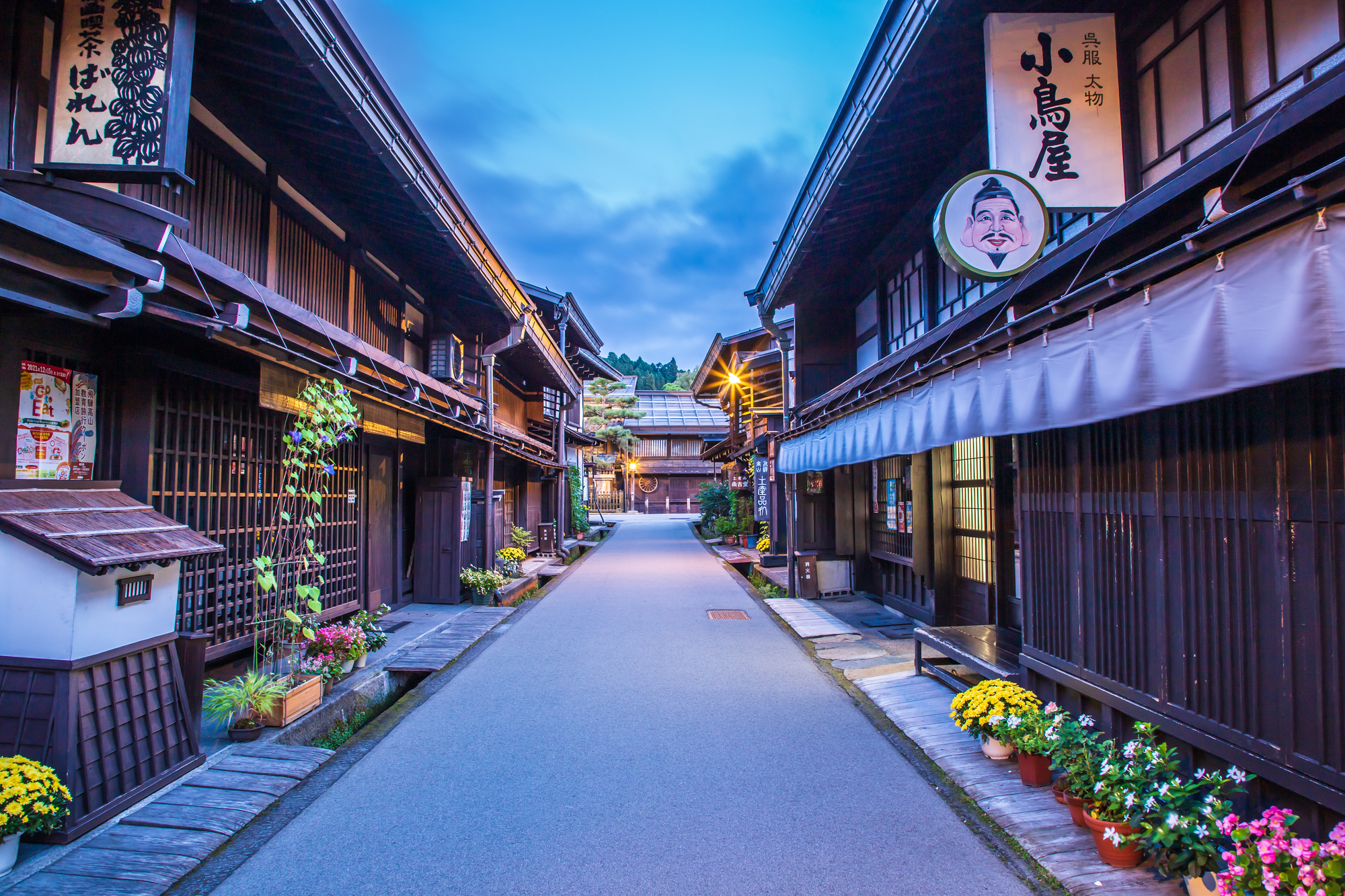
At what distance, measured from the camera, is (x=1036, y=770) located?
452 centimetres

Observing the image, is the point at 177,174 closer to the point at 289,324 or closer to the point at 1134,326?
the point at 289,324

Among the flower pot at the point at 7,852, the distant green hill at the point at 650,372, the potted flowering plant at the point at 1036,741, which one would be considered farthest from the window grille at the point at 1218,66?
the distant green hill at the point at 650,372

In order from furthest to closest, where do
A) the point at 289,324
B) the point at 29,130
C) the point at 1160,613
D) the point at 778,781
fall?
the point at 289,324
the point at 778,781
the point at 29,130
the point at 1160,613

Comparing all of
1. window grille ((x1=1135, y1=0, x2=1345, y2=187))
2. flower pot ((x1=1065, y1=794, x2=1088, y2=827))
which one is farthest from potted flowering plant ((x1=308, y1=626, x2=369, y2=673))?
window grille ((x1=1135, y1=0, x2=1345, y2=187))

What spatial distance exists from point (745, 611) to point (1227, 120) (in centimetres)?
999

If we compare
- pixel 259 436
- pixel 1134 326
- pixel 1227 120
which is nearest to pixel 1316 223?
pixel 1134 326

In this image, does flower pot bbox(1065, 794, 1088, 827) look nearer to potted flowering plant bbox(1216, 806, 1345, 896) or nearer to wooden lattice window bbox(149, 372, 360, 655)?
potted flowering plant bbox(1216, 806, 1345, 896)

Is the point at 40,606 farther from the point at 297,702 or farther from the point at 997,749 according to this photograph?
the point at 997,749

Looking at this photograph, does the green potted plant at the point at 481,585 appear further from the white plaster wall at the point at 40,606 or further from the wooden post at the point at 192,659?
the white plaster wall at the point at 40,606

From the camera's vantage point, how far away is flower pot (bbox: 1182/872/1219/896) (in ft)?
9.86

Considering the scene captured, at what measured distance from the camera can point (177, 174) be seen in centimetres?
409

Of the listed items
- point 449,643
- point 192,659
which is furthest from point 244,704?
point 449,643

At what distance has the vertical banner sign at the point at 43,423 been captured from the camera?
14.6 ft

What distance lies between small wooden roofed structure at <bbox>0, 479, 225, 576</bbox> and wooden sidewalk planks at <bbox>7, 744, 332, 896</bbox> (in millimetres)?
1598
